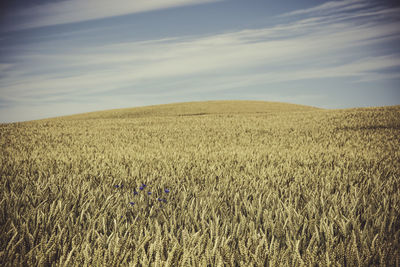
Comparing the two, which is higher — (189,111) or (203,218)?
(189,111)

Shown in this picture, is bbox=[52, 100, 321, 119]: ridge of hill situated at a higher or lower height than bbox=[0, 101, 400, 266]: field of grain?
higher

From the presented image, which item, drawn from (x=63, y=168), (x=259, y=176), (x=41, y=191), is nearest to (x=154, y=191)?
(x=41, y=191)

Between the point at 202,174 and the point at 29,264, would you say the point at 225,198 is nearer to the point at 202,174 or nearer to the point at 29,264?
the point at 202,174

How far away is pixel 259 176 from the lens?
2686mm

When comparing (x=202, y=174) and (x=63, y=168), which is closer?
(x=202, y=174)

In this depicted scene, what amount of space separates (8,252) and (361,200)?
2.47 metres

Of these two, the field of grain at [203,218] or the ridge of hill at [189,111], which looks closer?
the field of grain at [203,218]

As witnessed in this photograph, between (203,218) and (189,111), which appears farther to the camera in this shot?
(189,111)

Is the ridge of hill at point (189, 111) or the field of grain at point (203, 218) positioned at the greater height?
the ridge of hill at point (189, 111)

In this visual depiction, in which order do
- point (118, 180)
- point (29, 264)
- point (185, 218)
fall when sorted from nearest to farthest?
1. point (29, 264)
2. point (185, 218)
3. point (118, 180)

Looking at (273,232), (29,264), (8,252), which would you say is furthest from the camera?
(273,232)

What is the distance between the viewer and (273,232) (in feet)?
4.80

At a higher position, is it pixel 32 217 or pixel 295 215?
pixel 32 217

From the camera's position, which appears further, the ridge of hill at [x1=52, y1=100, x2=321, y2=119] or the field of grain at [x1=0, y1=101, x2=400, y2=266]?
the ridge of hill at [x1=52, y1=100, x2=321, y2=119]
